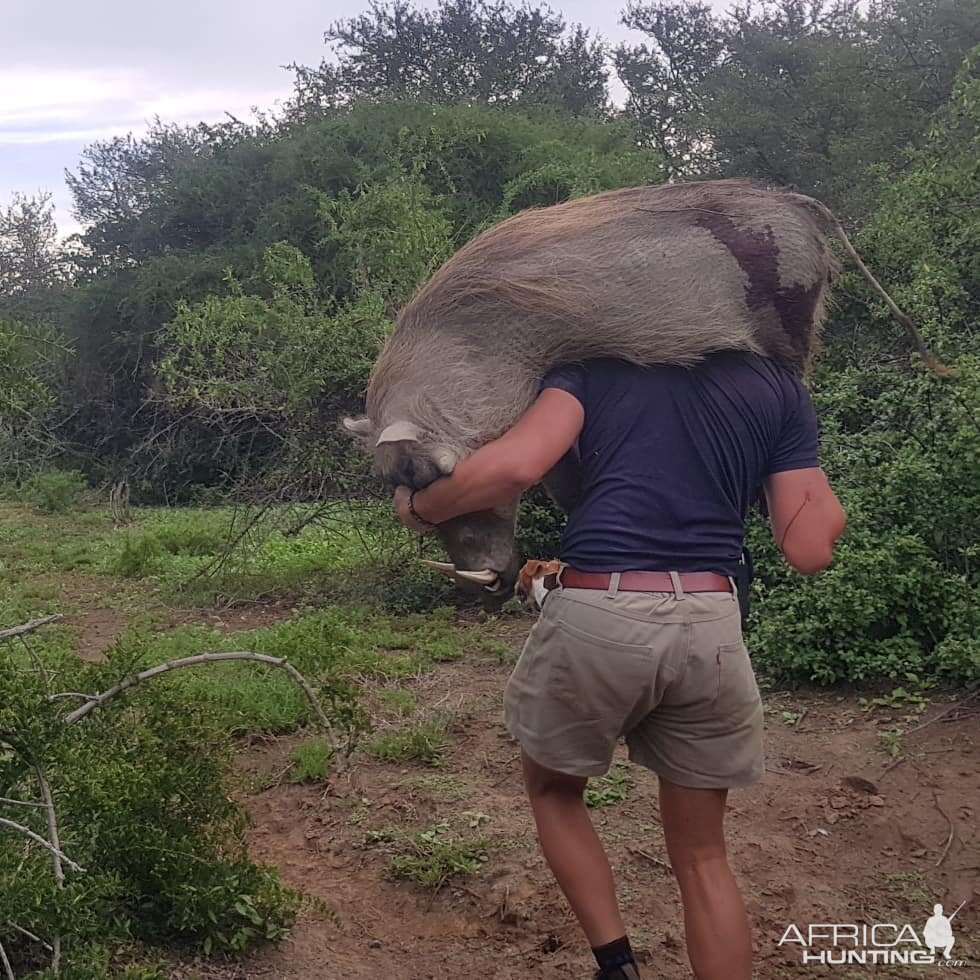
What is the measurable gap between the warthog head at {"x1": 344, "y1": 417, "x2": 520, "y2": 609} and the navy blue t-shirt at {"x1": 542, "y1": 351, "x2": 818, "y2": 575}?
17 cm

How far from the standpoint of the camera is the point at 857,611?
4574mm

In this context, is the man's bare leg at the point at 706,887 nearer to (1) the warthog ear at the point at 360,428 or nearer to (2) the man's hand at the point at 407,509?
(2) the man's hand at the point at 407,509

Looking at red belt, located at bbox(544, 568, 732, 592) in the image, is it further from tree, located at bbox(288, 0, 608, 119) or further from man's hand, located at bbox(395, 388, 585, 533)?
tree, located at bbox(288, 0, 608, 119)

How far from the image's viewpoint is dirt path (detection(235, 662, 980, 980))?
111 inches

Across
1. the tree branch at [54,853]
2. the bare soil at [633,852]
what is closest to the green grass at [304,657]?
the bare soil at [633,852]

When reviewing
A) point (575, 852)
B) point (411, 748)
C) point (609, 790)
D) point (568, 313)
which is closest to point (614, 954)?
point (575, 852)

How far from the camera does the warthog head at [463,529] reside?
7.04ft

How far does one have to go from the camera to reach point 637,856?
131 inches

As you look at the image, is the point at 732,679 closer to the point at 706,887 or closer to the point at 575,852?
the point at 706,887

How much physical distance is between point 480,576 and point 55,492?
1268 centimetres

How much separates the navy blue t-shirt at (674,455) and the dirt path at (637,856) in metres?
1.30

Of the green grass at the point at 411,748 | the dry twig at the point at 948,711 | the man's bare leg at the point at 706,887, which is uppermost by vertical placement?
the man's bare leg at the point at 706,887

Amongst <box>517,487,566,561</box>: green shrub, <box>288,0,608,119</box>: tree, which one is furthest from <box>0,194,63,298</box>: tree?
<box>517,487,566,561</box>: green shrub

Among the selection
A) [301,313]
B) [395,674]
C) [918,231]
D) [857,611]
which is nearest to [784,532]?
[857,611]
